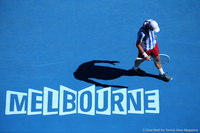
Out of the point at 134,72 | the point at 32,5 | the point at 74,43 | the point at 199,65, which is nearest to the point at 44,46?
the point at 74,43

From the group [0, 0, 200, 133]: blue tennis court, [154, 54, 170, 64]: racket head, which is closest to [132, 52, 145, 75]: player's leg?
[0, 0, 200, 133]: blue tennis court

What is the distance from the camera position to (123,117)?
5293 millimetres

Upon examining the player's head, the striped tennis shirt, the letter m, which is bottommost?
the letter m

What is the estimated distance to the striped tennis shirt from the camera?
500cm

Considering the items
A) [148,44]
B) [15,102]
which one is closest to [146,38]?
[148,44]

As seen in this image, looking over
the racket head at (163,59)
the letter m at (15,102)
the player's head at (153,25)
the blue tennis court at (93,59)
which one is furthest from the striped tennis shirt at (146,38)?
the letter m at (15,102)

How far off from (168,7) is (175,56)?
1.49 m

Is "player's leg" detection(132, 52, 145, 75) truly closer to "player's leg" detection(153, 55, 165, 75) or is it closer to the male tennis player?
the male tennis player

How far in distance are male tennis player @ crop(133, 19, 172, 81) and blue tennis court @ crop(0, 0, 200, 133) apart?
0.29m

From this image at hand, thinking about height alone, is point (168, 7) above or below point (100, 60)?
above

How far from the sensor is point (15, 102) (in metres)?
5.57

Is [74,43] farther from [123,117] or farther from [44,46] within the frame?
[123,117]

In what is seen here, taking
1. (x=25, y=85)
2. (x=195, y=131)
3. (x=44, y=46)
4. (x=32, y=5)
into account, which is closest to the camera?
(x=195, y=131)

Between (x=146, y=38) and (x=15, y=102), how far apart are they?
136 inches
